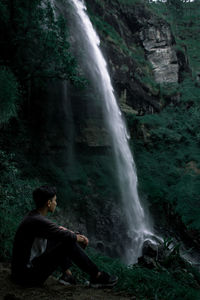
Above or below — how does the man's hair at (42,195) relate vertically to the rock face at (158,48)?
below

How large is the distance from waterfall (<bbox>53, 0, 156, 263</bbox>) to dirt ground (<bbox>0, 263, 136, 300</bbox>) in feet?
15.1

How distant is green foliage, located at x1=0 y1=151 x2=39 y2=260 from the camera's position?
151 inches

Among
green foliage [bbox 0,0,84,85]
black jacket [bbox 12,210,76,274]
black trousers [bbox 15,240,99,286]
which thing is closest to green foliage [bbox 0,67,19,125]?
green foliage [bbox 0,0,84,85]

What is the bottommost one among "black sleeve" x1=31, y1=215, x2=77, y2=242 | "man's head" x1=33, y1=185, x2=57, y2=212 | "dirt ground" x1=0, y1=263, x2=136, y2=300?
"dirt ground" x1=0, y1=263, x2=136, y2=300

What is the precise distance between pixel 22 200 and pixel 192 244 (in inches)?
251

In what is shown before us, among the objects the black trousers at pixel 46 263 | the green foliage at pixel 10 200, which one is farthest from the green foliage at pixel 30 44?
the black trousers at pixel 46 263

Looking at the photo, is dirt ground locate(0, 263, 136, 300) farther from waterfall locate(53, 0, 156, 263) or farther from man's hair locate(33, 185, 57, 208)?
waterfall locate(53, 0, 156, 263)

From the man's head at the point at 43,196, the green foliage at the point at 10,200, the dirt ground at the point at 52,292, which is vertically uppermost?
the man's head at the point at 43,196

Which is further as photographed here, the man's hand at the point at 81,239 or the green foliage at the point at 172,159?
the green foliage at the point at 172,159

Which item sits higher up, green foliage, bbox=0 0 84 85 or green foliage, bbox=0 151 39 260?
green foliage, bbox=0 0 84 85

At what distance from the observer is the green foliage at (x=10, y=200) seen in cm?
384

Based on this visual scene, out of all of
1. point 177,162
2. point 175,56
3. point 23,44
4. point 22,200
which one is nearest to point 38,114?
point 23,44

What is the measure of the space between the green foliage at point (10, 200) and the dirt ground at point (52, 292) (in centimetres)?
94

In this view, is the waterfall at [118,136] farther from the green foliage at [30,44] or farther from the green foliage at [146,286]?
the green foliage at [146,286]
